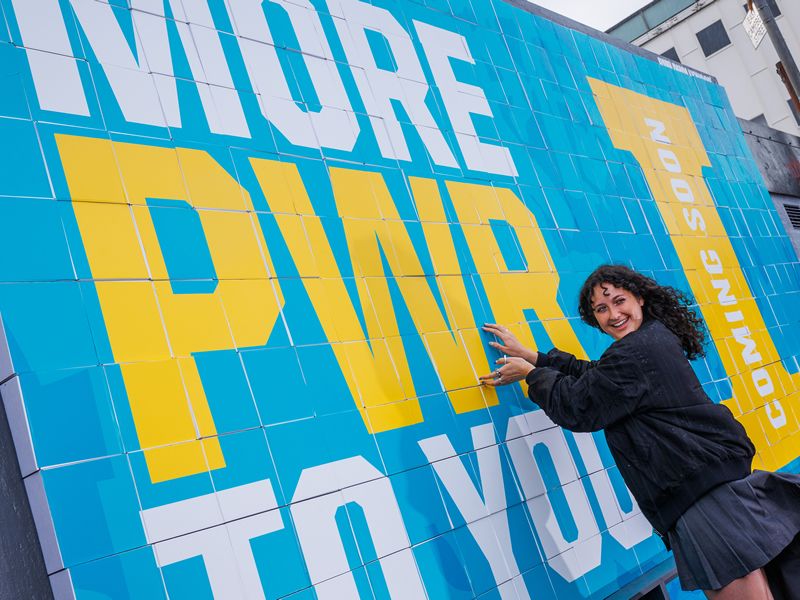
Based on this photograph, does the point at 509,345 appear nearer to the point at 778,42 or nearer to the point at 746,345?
the point at 746,345

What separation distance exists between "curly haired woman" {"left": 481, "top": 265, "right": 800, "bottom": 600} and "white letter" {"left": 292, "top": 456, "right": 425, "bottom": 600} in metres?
0.83

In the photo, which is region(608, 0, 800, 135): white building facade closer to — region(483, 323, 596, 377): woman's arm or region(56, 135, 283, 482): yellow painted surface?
region(483, 323, 596, 377): woman's arm

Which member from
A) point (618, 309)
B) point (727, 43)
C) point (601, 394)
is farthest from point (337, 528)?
point (727, 43)

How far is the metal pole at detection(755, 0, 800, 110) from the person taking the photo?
35.7ft

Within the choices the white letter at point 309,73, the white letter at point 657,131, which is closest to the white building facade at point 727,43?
the white letter at point 657,131

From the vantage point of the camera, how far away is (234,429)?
2.95m

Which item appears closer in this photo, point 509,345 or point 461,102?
point 509,345

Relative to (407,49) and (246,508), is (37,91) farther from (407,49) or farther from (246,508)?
(407,49)

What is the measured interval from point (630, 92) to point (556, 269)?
2659 millimetres

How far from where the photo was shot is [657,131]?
686cm

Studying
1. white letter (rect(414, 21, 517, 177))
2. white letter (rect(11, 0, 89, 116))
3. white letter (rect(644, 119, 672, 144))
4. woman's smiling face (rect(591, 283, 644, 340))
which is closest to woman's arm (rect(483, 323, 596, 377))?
woman's smiling face (rect(591, 283, 644, 340))

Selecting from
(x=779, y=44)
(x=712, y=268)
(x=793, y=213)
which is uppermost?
(x=779, y=44)

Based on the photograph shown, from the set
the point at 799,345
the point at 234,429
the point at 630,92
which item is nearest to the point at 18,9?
the point at 234,429

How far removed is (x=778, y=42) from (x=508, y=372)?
9364 millimetres
